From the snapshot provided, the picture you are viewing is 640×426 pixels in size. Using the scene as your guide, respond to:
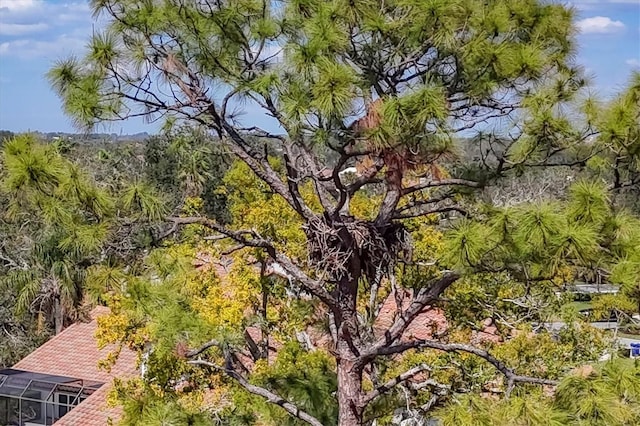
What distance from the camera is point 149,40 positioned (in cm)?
517

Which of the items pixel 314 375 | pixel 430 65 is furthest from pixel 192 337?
pixel 430 65

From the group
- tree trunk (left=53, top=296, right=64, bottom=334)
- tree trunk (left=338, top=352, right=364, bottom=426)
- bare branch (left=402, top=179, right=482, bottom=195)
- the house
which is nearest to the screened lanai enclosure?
the house

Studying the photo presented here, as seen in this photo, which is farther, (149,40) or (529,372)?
(529,372)

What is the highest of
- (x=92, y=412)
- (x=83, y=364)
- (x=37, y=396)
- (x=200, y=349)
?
(x=200, y=349)

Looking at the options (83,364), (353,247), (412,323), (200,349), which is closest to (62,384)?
(83,364)

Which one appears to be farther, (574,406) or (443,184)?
(443,184)

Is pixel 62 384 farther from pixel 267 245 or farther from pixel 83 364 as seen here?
pixel 267 245

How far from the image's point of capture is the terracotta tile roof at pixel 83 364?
11711 millimetres

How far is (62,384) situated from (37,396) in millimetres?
676

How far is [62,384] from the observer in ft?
41.8

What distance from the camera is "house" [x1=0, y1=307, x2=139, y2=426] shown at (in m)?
12.1

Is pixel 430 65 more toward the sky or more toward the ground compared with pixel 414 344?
more toward the sky

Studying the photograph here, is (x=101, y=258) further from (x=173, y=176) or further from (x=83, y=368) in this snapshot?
(x=173, y=176)

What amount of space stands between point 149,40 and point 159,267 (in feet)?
6.23
